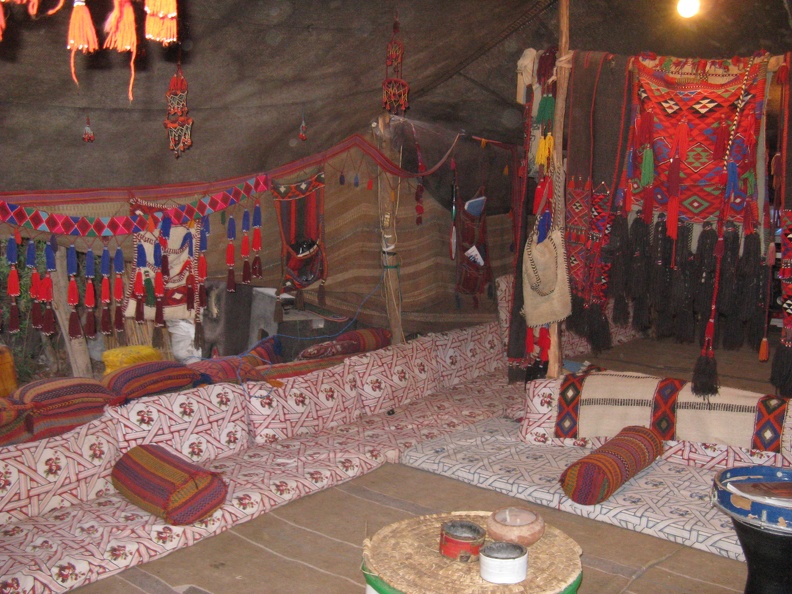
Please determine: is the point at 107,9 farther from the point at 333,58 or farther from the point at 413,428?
the point at 413,428

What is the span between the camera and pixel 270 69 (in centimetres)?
310

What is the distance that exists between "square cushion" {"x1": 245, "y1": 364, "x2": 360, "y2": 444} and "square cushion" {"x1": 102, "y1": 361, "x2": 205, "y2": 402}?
0.35 m

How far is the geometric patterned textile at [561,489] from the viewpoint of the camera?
2871 mm

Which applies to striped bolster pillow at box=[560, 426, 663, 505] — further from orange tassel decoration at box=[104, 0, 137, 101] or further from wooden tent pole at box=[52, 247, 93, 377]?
wooden tent pole at box=[52, 247, 93, 377]

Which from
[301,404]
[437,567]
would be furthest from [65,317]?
[437,567]

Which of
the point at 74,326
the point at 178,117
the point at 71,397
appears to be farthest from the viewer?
the point at 74,326

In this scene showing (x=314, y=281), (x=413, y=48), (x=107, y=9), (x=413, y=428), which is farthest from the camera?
(x=314, y=281)

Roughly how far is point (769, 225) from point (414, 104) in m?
2.42

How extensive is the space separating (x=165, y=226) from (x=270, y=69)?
1.03 m

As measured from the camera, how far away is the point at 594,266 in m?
3.49

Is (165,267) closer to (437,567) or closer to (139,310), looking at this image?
(139,310)

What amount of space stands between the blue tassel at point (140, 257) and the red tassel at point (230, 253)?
0.52 metres

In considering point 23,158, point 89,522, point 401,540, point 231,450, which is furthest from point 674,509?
point 23,158

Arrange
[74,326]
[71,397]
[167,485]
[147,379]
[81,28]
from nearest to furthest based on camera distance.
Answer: [81,28]
[167,485]
[71,397]
[147,379]
[74,326]
